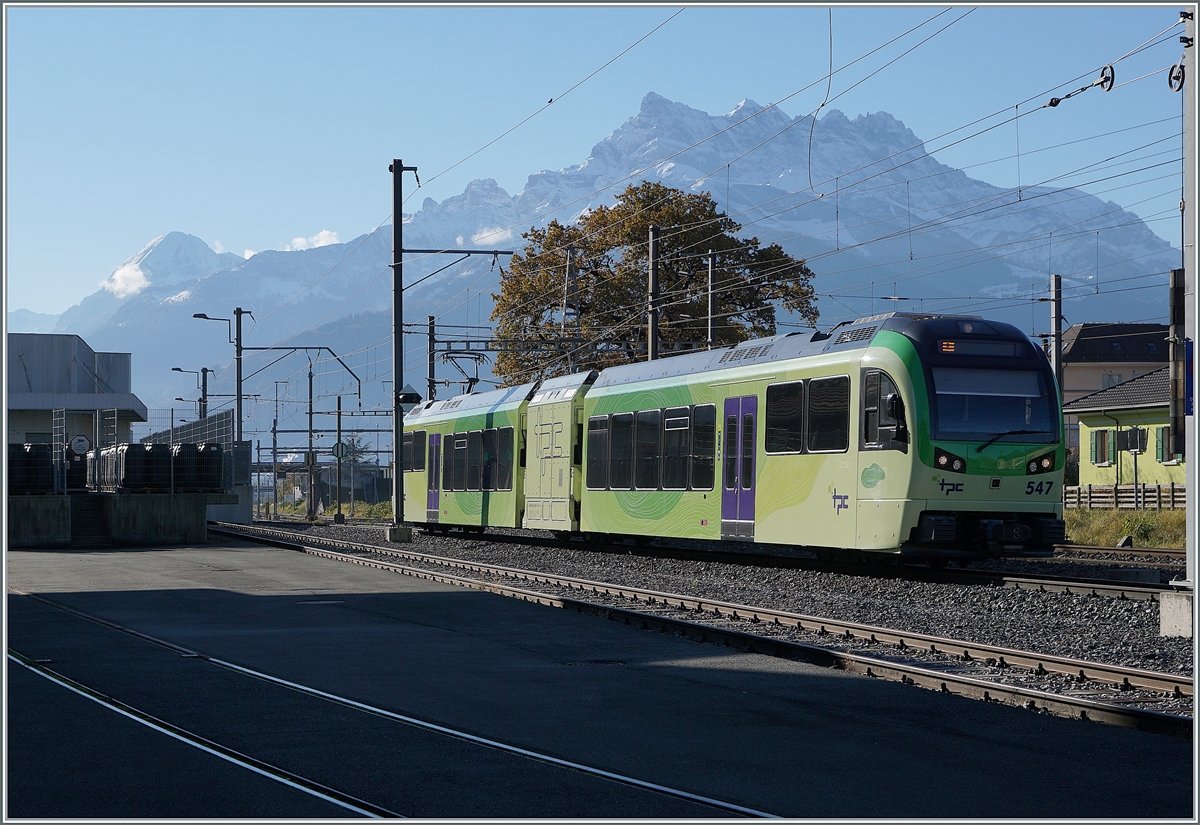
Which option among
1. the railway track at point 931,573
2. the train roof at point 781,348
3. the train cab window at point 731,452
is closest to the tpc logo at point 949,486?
the railway track at point 931,573

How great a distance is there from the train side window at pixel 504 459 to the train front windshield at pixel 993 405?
13.6m

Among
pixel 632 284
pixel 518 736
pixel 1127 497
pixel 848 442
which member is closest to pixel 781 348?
pixel 848 442

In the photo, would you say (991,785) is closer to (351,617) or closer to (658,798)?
→ (658,798)

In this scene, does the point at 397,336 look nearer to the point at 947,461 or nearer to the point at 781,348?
the point at 781,348

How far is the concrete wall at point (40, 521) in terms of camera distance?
108 ft

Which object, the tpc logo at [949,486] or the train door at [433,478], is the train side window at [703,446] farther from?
the train door at [433,478]

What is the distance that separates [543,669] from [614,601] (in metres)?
5.52

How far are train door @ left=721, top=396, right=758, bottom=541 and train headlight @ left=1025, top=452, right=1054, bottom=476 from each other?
403 centimetres

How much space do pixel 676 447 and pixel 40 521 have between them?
1811 cm

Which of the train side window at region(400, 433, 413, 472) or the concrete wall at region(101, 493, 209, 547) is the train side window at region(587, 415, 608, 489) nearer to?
the train side window at region(400, 433, 413, 472)

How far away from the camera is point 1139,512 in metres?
34.9

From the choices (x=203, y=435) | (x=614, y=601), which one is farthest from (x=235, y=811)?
(x=203, y=435)

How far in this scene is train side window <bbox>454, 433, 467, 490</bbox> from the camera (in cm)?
3238

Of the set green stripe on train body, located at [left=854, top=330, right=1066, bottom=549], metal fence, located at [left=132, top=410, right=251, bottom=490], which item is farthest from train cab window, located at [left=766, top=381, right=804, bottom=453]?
metal fence, located at [left=132, top=410, right=251, bottom=490]
